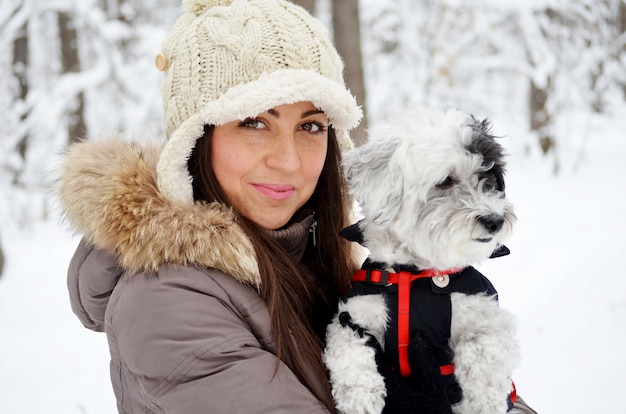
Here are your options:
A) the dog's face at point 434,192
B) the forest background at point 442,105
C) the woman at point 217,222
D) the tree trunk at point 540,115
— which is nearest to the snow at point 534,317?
the forest background at point 442,105

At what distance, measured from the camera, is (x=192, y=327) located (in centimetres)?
154

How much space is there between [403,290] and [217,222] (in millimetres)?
771

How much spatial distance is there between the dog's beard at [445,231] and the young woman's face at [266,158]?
1.41 feet

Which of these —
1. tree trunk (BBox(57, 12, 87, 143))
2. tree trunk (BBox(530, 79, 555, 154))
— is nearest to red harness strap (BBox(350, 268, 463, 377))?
tree trunk (BBox(57, 12, 87, 143))

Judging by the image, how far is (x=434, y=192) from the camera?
2156 mm

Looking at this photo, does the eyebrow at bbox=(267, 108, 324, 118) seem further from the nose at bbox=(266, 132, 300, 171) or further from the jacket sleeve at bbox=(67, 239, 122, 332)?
the jacket sleeve at bbox=(67, 239, 122, 332)

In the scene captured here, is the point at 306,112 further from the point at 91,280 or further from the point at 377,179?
the point at 91,280

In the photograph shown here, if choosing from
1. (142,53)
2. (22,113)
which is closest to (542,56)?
(142,53)

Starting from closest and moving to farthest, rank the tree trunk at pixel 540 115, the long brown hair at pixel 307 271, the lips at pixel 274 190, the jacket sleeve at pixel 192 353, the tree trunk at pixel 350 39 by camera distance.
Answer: the jacket sleeve at pixel 192 353
the long brown hair at pixel 307 271
the lips at pixel 274 190
the tree trunk at pixel 350 39
the tree trunk at pixel 540 115

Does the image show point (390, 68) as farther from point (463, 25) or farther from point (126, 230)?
point (126, 230)

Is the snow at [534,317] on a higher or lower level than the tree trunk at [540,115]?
lower

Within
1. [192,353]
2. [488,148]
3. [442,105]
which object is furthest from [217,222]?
[442,105]

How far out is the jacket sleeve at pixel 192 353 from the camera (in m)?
1.47

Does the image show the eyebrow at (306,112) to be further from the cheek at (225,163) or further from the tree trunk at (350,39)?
the tree trunk at (350,39)
